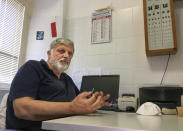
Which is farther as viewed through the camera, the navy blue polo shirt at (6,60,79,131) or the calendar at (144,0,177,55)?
the calendar at (144,0,177,55)

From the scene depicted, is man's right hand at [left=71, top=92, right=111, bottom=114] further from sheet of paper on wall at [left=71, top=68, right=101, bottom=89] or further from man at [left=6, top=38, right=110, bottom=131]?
sheet of paper on wall at [left=71, top=68, right=101, bottom=89]

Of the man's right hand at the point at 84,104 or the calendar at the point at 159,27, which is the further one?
the calendar at the point at 159,27

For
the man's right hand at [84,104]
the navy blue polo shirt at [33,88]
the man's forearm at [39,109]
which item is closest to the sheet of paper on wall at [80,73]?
the navy blue polo shirt at [33,88]

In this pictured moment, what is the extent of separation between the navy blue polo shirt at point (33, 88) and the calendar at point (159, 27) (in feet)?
3.20

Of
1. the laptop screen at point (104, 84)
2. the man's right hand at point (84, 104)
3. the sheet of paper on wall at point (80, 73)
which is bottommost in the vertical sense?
the man's right hand at point (84, 104)

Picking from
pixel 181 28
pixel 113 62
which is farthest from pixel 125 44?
pixel 181 28

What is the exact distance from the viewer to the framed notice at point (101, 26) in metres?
2.06

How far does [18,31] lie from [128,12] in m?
1.44

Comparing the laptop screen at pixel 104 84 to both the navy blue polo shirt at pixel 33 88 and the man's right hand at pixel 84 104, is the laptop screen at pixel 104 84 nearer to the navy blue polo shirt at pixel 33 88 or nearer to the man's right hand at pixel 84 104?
the navy blue polo shirt at pixel 33 88

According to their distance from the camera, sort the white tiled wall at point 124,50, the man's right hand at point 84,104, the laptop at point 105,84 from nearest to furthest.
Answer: the man's right hand at point 84,104
the laptop at point 105,84
the white tiled wall at point 124,50

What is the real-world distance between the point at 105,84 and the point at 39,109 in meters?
0.89

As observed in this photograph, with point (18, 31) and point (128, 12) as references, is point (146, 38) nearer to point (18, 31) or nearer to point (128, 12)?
point (128, 12)

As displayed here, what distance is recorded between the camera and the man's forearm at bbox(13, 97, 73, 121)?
0.85 m

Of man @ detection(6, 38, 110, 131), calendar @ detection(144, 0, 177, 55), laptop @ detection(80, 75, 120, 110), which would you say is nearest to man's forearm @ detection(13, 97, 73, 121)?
man @ detection(6, 38, 110, 131)
